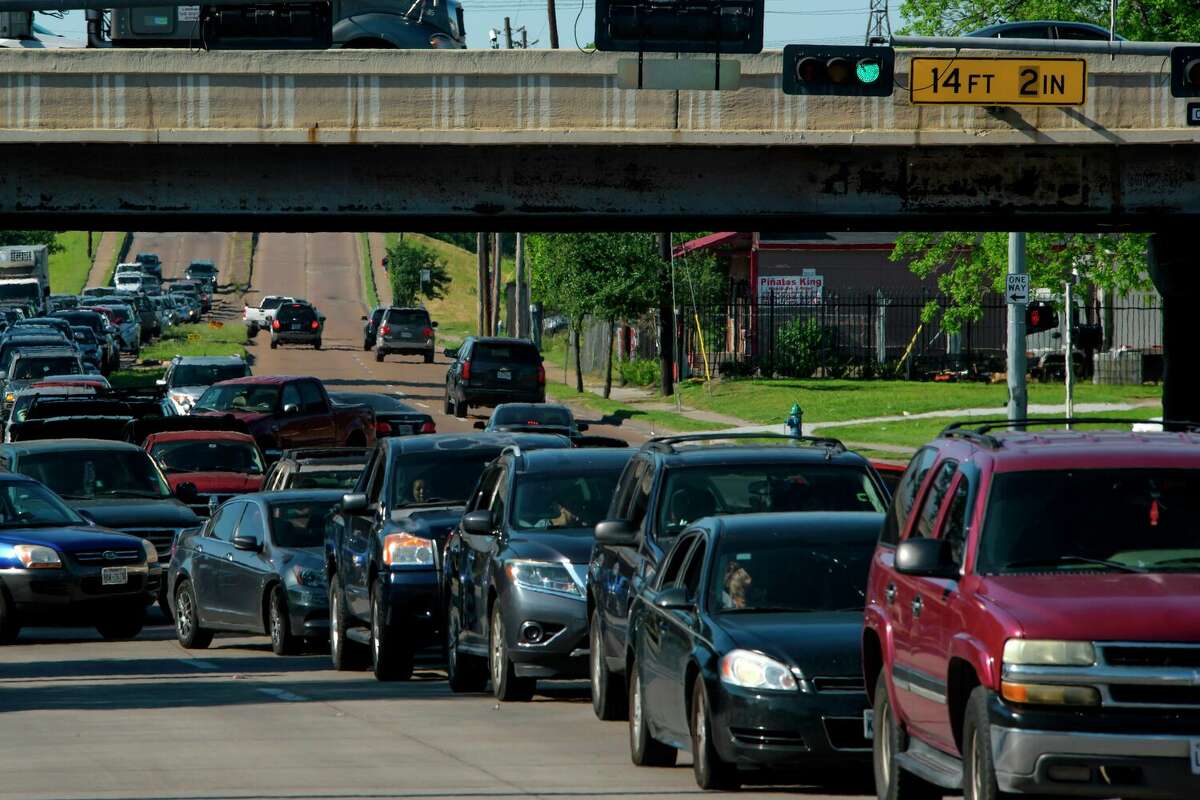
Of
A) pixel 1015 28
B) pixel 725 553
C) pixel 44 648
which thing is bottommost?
pixel 44 648

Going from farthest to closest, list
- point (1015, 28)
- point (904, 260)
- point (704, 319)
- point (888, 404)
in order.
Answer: point (904, 260) → point (704, 319) → point (888, 404) → point (1015, 28)

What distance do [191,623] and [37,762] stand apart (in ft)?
28.9

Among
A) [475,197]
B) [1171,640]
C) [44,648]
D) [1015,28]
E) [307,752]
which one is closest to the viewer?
[1171,640]

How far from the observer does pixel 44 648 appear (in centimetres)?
2072

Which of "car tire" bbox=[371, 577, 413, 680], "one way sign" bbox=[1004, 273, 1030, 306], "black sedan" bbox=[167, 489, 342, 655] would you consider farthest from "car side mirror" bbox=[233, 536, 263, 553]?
"one way sign" bbox=[1004, 273, 1030, 306]

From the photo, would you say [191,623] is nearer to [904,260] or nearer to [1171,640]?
[1171,640]

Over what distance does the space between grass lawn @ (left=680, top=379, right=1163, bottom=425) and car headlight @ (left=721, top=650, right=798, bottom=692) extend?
39.0 m

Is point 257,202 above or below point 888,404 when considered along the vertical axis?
above

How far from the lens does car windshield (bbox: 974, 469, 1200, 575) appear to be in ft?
28.7

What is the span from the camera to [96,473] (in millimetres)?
24766

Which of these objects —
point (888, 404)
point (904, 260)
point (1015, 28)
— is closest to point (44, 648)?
point (1015, 28)

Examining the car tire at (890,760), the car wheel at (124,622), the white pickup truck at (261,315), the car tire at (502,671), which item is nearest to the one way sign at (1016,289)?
the car wheel at (124,622)

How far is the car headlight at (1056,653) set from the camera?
26.1 ft

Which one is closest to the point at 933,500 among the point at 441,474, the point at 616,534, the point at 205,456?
the point at 616,534
